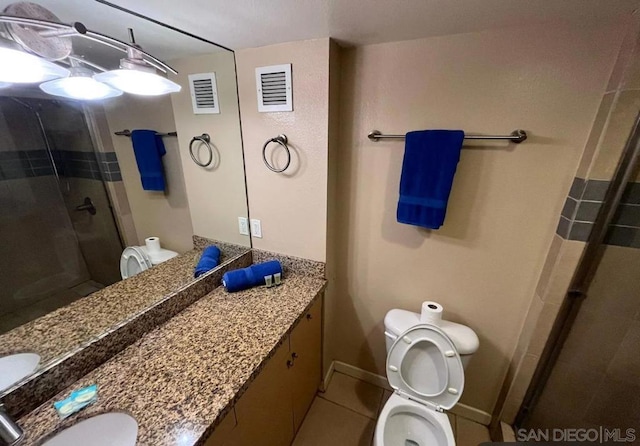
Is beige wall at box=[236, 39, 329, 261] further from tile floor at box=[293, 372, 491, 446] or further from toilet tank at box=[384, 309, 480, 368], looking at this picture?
tile floor at box=[293, 372, 491, 446]

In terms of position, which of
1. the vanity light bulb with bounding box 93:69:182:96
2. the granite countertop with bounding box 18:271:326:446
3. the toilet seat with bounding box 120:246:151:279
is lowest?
the granite countertop with bounding box 18:271:326:446

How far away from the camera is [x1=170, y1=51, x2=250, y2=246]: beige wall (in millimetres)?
1241

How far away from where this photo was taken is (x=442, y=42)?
109 cm

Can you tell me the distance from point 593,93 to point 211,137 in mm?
1734

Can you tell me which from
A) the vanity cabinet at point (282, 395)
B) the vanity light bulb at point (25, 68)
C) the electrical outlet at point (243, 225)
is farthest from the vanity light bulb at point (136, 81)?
the vanity cabinet at point (282, 395)

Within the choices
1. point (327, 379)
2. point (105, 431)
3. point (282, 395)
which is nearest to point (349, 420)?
point (327, 379)

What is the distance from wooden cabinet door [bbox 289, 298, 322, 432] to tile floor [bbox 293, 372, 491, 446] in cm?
8

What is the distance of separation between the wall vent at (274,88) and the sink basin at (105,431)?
1.35m

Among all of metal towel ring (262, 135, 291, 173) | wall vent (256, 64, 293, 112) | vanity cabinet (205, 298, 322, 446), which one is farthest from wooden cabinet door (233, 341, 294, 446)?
wall vent (256, 64, 293, 112)

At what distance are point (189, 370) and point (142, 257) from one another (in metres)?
0.57

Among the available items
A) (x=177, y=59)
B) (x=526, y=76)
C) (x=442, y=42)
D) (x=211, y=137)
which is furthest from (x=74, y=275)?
(x=526, y=76)

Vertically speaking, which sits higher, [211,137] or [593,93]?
[593,93]

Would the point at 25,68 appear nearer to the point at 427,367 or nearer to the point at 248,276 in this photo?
the point at 248,276

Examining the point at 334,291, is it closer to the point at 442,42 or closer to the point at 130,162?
the point at 130,162
